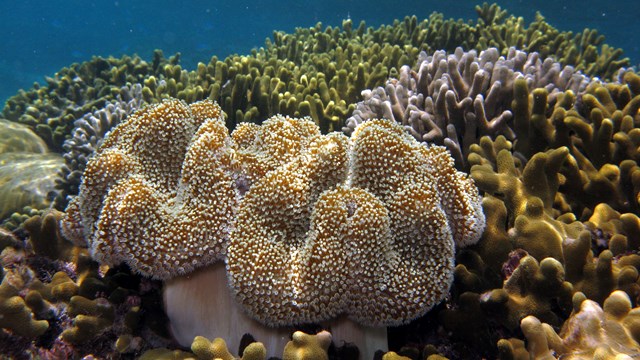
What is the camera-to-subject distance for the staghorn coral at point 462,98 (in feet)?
11.7

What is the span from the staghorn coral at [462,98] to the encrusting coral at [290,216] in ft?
4.16

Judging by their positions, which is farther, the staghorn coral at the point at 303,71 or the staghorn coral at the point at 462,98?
the staghorn coral at the point at 303,71

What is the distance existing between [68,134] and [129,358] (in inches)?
235

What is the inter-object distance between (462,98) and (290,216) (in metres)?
2.58

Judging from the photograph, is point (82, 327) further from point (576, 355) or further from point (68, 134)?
point (68, 134)

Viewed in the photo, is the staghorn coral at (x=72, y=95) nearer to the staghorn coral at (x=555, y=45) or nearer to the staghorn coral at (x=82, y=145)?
the staghorn coral at (x=82, y=145)

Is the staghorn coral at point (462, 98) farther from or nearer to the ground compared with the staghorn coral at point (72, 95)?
nearer to the ground

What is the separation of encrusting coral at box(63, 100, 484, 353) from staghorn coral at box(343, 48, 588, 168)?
4.16 feet

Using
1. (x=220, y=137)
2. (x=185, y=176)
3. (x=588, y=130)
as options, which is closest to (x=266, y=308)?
(x=185, y=176)

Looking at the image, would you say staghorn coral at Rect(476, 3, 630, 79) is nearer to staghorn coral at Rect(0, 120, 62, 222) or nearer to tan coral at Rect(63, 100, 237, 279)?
tan coral at Rect(63, 100, 237, 279)

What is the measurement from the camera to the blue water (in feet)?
125

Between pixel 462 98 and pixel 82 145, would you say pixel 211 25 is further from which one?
pixel 462 98

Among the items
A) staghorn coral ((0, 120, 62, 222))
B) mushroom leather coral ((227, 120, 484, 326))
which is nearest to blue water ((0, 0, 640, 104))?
staghorn coral ((0, 120, 62, 222))

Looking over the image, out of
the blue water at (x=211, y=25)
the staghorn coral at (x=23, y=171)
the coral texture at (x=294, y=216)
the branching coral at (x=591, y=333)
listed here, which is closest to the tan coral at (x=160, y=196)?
the coral texture at (x=294, y=216)
